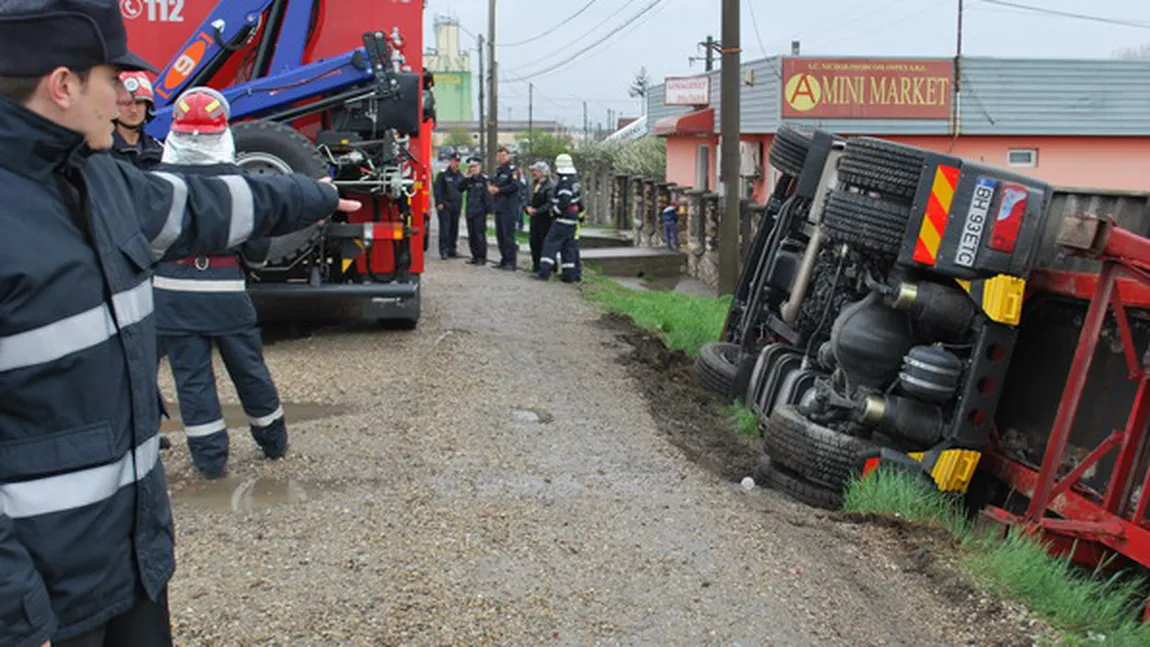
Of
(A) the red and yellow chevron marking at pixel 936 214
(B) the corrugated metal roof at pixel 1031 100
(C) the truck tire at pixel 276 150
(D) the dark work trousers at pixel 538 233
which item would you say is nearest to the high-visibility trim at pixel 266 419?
(C) the truck tire at pixel 276 150

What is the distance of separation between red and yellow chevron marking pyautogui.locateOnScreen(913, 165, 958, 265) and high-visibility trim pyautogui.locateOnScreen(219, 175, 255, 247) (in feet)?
12.2

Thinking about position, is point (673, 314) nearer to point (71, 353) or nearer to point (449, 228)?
point (449, 228)

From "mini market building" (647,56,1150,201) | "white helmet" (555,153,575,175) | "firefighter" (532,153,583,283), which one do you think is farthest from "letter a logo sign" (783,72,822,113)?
"firefighter" (532,153,583,283)

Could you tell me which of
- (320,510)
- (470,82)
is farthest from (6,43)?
(470,82)

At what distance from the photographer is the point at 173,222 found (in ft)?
9.48

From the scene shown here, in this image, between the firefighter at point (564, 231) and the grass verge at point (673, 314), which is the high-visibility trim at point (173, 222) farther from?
the firefighter at point (564, 231)

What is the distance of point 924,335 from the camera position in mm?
6176

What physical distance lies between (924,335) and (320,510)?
297 centimetres

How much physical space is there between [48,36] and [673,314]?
10777 mm

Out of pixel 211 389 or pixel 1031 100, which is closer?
pixel 211 389

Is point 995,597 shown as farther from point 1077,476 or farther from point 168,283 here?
point 168,283

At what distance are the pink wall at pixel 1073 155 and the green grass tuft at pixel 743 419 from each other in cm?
2197

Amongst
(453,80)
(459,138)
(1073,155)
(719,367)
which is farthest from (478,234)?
(453,80)

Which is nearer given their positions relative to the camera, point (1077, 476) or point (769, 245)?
point (1077, 476)
